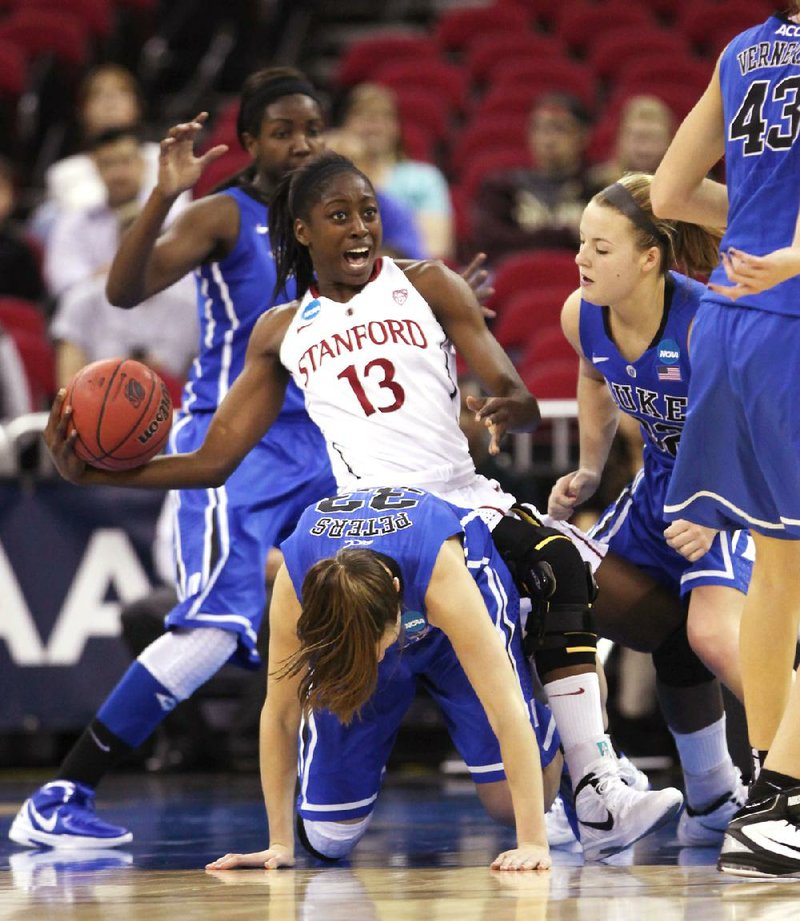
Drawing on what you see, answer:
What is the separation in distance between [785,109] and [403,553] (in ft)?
4.07

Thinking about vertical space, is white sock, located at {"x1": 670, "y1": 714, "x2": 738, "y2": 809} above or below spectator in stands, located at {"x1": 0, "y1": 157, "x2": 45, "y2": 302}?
below

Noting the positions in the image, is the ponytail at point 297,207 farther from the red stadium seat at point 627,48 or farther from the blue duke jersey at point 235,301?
the red stadium seat at point 627,48

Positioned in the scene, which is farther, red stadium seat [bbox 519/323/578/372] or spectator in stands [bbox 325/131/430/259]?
red stadium seat [bbox 519/323/578/372]

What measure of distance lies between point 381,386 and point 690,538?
0.83 metres

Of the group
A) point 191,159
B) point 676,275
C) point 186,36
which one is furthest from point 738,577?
point 186,36

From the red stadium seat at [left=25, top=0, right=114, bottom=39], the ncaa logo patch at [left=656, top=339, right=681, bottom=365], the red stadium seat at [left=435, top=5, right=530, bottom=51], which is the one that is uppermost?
the red stadium seat at [left=25, top=0, right=114, bottom=39]

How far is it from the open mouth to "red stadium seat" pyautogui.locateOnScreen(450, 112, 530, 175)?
6.20 metres

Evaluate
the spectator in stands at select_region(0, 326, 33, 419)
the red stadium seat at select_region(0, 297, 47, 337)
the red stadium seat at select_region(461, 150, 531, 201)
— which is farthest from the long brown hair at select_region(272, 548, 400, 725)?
the red stadium seat at select_region(461, 150, 531, 201)

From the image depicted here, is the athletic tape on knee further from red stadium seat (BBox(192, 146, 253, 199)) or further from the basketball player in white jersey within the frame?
red stadium seat (BBox(192, 146, 253, 199))

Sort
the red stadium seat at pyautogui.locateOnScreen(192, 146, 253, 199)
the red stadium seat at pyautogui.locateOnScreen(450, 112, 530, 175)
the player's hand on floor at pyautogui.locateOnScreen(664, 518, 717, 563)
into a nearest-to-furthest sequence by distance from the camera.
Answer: the player's hand on floor at pyautogui.locateOnScreen(664, 518, 717, 563), the red stadium seat at pyautogui.locateOnScreen(192, 146, 253, 199), the red stadium seat at pyautogui.locateOnScreen(450, 112, 530, 175)

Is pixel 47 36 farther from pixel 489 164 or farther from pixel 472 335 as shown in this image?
pixel 472 335

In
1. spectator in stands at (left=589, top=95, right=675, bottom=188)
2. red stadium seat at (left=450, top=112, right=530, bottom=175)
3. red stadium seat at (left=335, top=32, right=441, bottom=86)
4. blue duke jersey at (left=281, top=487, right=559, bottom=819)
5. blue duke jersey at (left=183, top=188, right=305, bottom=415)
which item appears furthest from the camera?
red stadium seat at (left=335, top=32, right=441, bottom=86)

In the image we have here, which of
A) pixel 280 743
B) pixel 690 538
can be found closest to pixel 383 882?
pixel 280 743

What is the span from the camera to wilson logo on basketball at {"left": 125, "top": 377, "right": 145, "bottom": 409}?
13.7 ft
